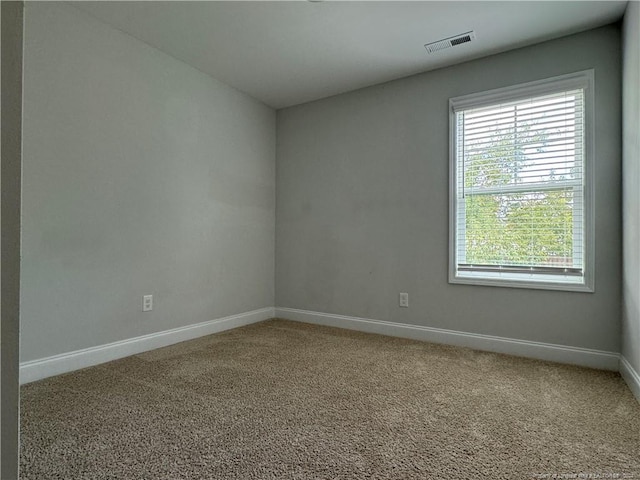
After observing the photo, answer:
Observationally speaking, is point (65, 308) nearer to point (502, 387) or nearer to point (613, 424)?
point (502, 387)

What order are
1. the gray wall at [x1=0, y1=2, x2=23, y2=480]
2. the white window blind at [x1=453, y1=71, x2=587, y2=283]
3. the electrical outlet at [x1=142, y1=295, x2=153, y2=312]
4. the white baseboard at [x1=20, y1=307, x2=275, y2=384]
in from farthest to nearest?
1. the electrical outlet at [x1=142, y1=295, x2=153, y2=312]
2. the white window blind at [x1=453, y1=71, x2=587, y2=283]
3. the white baseboard at [x1=20, y1=307, x2=275, y2=384]
4. the gray wall at [x1=0, y1=2, x2=23, y2=480]

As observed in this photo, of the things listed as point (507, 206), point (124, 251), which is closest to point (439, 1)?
point (507, 206)

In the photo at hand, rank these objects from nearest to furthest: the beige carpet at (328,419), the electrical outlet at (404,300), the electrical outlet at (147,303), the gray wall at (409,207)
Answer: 1. the beige carpet at (328,419)
2. the gray wall at (409,207)
3. the electrical outlet at (147,303)
4. the electrical outlet at (404,300)

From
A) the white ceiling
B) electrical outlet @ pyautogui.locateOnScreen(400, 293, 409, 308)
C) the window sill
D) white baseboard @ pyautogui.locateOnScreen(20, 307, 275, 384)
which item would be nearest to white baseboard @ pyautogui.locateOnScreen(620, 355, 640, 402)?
the window sill

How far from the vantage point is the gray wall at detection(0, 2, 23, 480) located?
574 millimetres

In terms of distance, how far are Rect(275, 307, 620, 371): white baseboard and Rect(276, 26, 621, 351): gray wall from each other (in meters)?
0.06

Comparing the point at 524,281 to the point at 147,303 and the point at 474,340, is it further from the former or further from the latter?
the point at 147,303

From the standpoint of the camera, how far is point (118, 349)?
2639mm

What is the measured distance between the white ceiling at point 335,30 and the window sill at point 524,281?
5.89 ft

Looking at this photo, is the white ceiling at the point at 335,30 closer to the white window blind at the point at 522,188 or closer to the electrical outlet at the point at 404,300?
the white window blind at the point at 522,188

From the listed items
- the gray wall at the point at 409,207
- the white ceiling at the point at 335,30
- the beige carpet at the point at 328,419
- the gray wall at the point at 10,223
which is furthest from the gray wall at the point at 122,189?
the gray wall at the point at 10,223

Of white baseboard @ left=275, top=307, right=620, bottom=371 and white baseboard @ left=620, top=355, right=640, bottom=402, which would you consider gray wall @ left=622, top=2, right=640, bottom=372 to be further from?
white baseboard @ left=275, top=307, right=620, bottom=371

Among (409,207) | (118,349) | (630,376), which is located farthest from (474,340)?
(118,349)

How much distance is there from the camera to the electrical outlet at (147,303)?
283cm
